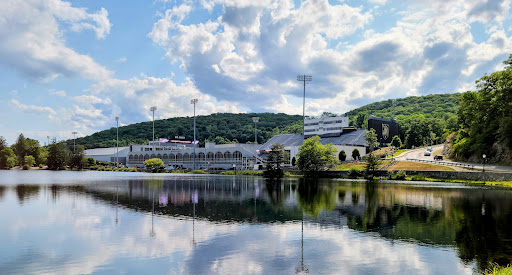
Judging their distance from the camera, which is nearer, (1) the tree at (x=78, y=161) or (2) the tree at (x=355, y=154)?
(2) the tree at (x=355, y=154)

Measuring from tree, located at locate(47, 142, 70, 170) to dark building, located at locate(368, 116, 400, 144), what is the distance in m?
98.2

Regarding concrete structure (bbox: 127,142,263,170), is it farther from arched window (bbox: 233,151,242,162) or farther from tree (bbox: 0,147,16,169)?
tree (bbox: 0,147,16,169)

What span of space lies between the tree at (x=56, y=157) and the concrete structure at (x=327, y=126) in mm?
79307

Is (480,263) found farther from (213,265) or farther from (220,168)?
(220,168)

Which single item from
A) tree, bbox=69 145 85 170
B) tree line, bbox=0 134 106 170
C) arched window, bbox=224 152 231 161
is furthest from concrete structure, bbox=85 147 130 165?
arched window, bbox=224 152 231 161

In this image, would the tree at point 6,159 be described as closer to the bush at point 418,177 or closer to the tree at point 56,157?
the tree at point 56,157

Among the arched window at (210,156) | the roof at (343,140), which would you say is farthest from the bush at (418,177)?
the arched window at (210,156)

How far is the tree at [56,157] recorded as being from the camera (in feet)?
392

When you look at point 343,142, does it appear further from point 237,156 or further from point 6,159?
point 6,159

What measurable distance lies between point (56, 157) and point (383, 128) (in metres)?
105

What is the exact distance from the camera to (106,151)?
158 metres

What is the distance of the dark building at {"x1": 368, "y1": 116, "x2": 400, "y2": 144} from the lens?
11169 cm

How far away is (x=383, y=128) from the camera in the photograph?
113938 mm

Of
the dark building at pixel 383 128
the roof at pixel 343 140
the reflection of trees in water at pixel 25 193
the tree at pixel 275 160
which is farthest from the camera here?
the dark building at pixel 383 128
